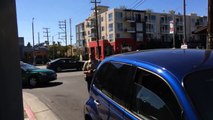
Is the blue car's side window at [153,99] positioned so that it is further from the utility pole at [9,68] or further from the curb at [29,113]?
the curb at [29,113]

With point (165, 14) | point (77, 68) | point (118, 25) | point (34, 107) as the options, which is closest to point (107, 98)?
point (34, 107)

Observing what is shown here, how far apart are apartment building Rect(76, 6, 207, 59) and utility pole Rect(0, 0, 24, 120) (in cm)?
8249

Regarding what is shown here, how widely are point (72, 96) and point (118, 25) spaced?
85.4 m

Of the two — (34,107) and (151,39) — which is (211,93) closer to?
(34,107)

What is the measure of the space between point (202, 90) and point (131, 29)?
3921 inches

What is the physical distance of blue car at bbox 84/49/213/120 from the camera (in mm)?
3156

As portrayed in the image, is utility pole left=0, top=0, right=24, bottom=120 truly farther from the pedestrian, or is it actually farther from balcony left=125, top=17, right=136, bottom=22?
balcony left=125, top=17, right=136, bottom=22

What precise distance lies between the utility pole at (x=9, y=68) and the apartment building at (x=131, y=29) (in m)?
82.5

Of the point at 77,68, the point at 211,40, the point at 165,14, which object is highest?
the point at 165,14

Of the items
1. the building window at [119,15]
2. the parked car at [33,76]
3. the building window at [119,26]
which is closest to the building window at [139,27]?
the building window at [119,26]

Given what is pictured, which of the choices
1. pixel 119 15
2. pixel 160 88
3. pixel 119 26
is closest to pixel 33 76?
pixel 160 88

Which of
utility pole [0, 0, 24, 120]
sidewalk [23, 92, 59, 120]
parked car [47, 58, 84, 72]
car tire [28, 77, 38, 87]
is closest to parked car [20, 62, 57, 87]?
car tire [28, 77, 38, 87]

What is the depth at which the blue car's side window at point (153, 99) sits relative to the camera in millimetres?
3287

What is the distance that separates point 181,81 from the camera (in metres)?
3.26
